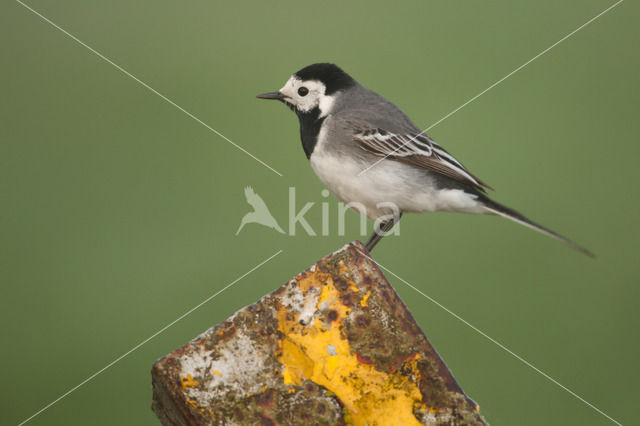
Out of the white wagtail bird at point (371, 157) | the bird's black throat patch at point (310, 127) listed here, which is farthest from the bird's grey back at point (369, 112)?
the bird's black throat patch at point (310, 127)

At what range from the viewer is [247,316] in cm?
234

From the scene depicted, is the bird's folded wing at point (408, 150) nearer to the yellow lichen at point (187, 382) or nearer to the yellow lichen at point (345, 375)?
the yellow lichen at point (345, 375)

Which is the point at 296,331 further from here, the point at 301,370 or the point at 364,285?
the point at 364,285

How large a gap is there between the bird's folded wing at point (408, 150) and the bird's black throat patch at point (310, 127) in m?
0.25

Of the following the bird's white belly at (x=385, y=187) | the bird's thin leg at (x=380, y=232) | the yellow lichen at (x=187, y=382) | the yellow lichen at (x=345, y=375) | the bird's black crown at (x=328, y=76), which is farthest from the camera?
the bird's thin leg at (x=380, y=232)

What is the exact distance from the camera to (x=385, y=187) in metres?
4.14

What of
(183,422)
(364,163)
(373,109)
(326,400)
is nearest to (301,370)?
(326,400)

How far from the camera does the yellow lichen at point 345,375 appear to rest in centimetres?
230

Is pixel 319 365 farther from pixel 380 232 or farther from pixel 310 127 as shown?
pixel 310 127

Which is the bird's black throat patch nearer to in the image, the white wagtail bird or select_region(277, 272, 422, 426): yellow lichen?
the white wagtail bird

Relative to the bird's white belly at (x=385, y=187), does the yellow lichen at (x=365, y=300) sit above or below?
below

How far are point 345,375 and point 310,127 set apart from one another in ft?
7.64

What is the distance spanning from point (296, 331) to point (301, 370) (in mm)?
145

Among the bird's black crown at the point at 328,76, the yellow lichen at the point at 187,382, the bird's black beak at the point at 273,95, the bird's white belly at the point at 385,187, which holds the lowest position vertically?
the yellow lichen at the point at 187,382
